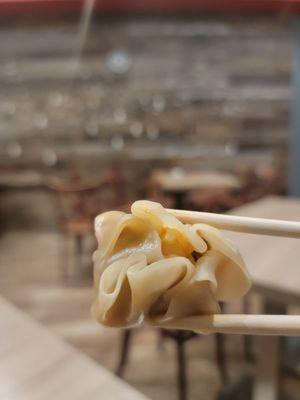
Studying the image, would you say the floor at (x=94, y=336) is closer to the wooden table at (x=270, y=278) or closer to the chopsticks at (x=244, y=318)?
the wooden table at (x=270, y=278)

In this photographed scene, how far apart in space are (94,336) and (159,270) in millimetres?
2604

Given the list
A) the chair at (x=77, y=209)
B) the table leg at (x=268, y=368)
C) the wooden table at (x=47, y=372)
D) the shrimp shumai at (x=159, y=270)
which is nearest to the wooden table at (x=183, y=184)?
the chair at (x=77, y=209)

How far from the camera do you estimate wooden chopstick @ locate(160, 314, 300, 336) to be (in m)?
0.64

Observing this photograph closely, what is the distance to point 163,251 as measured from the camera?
0.73m

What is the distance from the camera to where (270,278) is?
65.1 inches

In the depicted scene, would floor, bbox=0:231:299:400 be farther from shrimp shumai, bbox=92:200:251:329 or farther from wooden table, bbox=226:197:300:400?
shrimp shumai, bbox=92:200:251:329

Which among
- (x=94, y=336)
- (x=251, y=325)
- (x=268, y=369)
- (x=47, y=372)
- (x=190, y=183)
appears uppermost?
(x=251, y=325)

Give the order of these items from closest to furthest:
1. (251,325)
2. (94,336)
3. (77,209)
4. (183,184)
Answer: (251,325), (94,336), (77,209), (183,184)

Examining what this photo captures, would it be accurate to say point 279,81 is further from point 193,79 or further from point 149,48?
point 149,48

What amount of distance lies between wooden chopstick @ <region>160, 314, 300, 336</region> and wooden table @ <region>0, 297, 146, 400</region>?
0.47 metres

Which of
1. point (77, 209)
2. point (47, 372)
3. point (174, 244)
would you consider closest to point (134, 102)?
point (77, 209)

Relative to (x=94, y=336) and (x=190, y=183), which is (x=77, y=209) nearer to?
(x=190, y=183)

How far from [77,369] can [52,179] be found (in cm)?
552

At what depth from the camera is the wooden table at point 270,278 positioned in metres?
1.60
